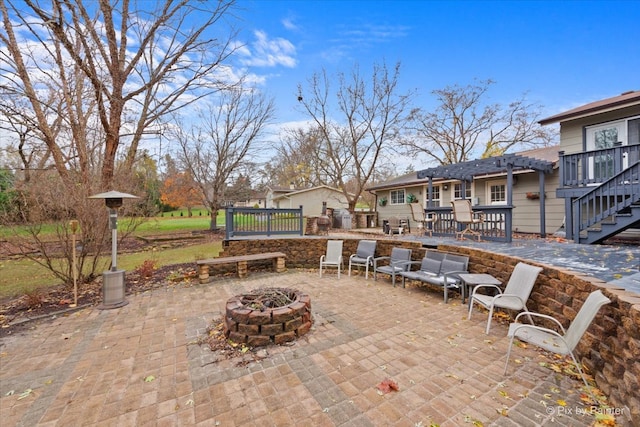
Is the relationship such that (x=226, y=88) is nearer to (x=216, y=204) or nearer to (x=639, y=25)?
(x=216, y=204)

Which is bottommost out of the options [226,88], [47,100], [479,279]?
[479,279]

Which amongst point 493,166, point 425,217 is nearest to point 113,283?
point 425,217

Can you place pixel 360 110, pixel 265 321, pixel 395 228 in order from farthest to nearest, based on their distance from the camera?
pixel 360 110
pixel 395 228
pixel 265 321

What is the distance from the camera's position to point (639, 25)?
8500 mm

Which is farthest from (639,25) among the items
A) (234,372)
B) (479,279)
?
(234,372)

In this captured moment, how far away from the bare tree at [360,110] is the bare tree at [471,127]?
13.5 ft

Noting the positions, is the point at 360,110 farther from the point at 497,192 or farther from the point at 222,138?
the point at 497,192

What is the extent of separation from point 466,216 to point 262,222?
18.9ft

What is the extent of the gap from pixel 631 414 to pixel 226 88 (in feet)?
29.9

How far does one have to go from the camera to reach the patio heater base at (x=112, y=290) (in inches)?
181

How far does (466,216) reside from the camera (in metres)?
6.90

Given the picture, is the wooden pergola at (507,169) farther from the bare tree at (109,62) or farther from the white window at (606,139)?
the bare tree at (109,62)

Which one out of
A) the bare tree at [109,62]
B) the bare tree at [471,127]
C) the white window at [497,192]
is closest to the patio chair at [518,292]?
→ the bare tree at [109,62]

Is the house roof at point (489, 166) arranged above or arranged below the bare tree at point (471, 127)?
below
